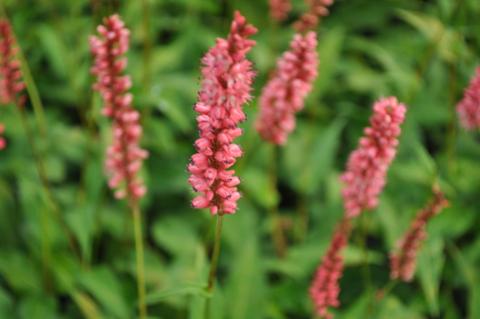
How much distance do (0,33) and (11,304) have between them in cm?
188

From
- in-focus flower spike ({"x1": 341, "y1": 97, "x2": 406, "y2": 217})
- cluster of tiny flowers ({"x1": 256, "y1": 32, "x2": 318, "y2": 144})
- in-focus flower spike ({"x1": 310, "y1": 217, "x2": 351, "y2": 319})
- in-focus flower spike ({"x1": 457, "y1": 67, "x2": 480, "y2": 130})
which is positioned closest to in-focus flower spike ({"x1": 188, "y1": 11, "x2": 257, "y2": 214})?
in-focus flower spike ({"x1": 341, "y1": 97, "x2": 406, "y2": 217})

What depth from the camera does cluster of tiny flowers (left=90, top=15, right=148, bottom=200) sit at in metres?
2.64

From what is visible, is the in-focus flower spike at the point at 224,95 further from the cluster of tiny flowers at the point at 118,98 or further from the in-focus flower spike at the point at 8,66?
the in-focus flower spike at the point at 8,66

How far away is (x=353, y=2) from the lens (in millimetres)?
6617

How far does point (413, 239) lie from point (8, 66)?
7.33 feet

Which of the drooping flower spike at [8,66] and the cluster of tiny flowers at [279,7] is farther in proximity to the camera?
the cluster of tiny flowers at [279,7]

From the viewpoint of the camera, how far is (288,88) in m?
3.11

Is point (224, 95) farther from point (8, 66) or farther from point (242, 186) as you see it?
point (242, 186)

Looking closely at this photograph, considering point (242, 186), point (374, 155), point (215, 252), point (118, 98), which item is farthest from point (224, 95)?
point (242, 186)

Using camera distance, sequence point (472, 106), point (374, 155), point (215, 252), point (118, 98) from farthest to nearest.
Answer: point (472, 106)
point (118, 98)
point (374, 155)
point (215, 252)

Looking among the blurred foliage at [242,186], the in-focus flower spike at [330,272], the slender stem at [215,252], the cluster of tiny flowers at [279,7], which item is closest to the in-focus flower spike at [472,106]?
the blurred foliage at [242,186]

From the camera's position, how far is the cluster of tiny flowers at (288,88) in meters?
2.88

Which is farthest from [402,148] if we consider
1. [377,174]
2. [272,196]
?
[377,174]

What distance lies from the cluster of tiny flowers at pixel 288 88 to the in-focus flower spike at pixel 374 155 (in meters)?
0.44
